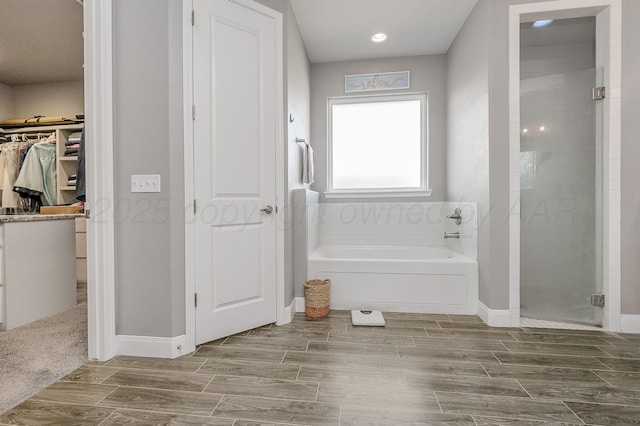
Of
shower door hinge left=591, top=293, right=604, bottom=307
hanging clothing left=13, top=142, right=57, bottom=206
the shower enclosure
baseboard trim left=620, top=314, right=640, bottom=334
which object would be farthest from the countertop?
baseboard trim left=620, top=314, right=640, bottom=334

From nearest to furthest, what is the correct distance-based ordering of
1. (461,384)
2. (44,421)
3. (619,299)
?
(44,421)
(461,384)
(619,299)

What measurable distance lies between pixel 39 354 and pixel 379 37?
3.82 metres

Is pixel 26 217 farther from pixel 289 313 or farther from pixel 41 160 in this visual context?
pixel 289 313

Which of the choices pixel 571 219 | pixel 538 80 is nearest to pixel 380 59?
pixel 538 80

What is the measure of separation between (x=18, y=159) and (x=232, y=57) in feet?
11.6

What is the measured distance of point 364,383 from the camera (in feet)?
5.34

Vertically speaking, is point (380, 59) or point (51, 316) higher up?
point (380, 59)

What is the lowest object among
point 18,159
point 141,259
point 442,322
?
point 442,322

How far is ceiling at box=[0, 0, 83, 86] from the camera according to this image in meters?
2.72

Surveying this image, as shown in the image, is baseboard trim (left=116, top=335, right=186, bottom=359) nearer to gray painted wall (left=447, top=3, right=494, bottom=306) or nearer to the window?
gray painted wall (left=447, top=3, right=494, bottom=306)

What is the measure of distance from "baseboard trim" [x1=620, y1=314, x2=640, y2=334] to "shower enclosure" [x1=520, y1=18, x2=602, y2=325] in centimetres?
14

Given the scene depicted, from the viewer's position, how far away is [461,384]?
1617mm

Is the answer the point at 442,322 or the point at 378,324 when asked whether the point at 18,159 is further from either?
the point at 442,322

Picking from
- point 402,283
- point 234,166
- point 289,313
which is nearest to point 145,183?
point 234,166
